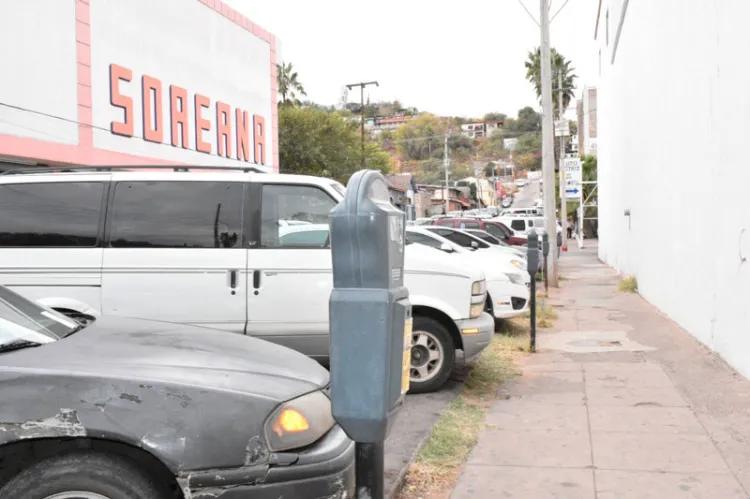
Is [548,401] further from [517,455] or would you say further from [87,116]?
[87,116]

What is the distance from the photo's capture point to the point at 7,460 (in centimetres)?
281

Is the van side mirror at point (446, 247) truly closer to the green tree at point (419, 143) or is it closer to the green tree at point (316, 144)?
the green tree at point (316, 144)

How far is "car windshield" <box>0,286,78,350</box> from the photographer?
3.26 meters

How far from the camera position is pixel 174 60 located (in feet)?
53.0

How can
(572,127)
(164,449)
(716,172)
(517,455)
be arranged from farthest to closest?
(572,127), (716,172), (517,455), (164,449)

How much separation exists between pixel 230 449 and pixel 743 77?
6.08 m

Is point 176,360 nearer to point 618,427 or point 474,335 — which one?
point 618,427

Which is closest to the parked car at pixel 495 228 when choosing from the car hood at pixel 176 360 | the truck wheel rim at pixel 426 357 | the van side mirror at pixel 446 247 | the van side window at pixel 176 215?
the van side mirror at pixel 446 247

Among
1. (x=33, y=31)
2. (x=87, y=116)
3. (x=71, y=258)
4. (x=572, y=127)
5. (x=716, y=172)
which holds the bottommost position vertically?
(x=71, y=258)

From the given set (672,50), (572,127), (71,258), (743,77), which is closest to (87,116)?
(71,258)

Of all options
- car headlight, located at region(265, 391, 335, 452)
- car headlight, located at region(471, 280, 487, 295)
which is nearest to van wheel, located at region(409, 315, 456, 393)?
car headlight, located at region(471, 280, 487, 295)

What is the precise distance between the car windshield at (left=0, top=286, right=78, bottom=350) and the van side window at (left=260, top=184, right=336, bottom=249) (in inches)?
100

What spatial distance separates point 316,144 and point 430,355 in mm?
34018

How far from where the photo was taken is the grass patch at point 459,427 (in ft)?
15.1
